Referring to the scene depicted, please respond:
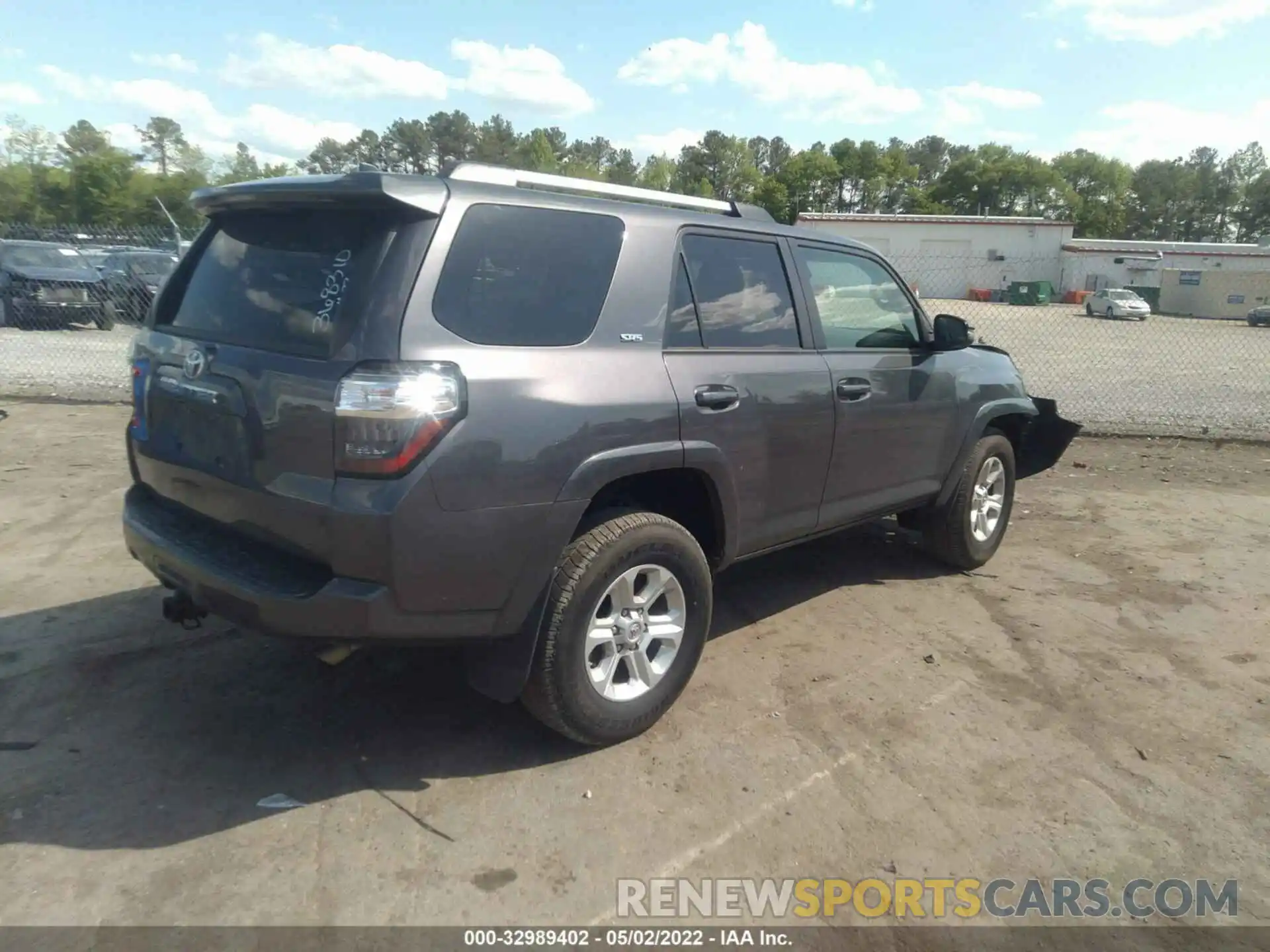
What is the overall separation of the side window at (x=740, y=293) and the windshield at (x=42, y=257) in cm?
1598

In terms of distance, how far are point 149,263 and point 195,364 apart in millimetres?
16596

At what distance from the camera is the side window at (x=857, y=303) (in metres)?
4.28

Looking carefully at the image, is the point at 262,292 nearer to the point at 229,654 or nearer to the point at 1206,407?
the point at 229,654

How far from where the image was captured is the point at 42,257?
1636 cm

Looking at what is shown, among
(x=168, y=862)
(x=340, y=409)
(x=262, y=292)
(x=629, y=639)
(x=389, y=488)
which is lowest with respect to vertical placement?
(x=168, y=862)

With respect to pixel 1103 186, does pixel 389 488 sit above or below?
below

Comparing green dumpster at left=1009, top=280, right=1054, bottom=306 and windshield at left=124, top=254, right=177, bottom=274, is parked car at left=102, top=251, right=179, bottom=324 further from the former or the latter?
green dumpster at left=1009, top=280, right=1054, bottom=306

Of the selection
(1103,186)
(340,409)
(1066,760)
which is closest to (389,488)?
(340,409)

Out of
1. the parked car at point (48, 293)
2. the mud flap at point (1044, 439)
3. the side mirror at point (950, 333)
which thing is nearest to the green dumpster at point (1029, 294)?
the parked car at point (48, 293)

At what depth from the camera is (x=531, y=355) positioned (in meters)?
2.90

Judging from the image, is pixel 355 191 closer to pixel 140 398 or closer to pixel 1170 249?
pixel 140 398

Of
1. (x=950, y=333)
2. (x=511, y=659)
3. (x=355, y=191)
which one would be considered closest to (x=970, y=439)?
(x=950, y=333)

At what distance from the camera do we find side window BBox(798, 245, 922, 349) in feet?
14.0

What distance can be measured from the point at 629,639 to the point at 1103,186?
413 ft
